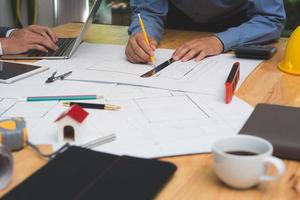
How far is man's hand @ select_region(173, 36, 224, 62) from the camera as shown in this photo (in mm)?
1453

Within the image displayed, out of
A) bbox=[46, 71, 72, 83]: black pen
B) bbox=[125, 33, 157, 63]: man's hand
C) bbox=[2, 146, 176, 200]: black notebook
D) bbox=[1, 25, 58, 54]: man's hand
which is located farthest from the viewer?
bbox=[1, 25, 58, 54]: man's hand

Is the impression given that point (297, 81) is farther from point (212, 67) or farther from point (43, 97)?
point (43, 97)

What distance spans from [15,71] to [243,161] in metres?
0.82

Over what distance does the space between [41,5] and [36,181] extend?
270 cm

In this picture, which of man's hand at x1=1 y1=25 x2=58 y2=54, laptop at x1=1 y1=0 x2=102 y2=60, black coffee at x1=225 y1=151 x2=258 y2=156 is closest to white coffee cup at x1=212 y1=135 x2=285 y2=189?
black coffee at x1=225 y1=151 x2=258 y2=156

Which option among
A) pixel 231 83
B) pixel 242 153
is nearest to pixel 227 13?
pixel 231 83

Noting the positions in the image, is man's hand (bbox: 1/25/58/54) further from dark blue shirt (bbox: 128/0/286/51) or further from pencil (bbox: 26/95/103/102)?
pencil (bbox: 26/95/103/102)

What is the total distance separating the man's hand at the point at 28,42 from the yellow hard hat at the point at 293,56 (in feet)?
2.41

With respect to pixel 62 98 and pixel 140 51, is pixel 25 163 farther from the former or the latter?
pixel 140 51

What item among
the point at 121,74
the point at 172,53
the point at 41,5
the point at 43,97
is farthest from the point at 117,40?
the point at 41,5

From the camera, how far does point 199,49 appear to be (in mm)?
1479

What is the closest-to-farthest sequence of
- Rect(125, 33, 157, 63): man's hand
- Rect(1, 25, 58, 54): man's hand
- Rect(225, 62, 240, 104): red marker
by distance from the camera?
Rect(225, 62, 240, 104): red marker
Rect(125, 33, 157, 63): man's hand
Rect(1, 25, 58, 54): man's hand

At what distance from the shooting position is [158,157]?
0.80 meters

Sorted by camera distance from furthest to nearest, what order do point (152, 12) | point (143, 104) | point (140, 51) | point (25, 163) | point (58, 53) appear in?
point (152, 12) < point (58, 53) < point (140, 51) < point (143, 104) < point (25, 163)
